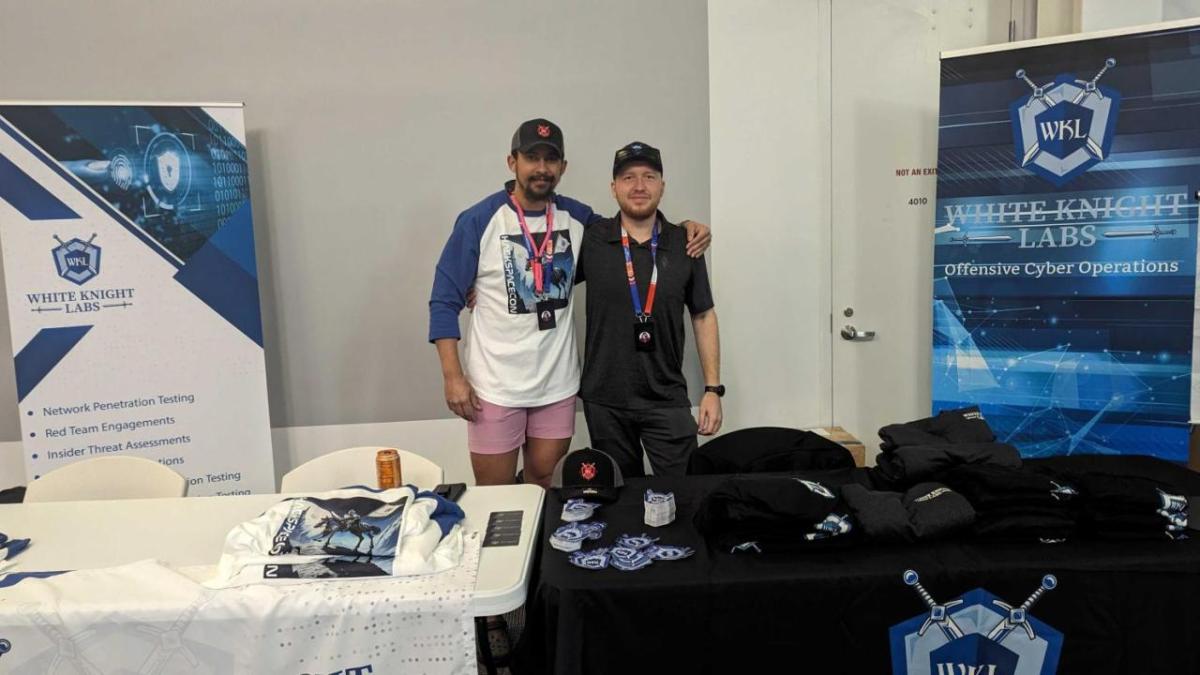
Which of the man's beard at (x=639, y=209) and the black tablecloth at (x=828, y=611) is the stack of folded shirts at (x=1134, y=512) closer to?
the black tablecloth at (x=828, y=611)

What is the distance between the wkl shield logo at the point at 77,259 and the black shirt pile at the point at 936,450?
288 cm

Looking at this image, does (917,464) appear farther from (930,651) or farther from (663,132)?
(663,132)

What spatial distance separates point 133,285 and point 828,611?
275cm

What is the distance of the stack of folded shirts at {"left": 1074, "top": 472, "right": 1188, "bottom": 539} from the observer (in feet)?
4.79

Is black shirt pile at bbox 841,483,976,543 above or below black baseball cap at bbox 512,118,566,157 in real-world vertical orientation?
below

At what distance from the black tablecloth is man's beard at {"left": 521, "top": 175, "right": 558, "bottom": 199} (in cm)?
131

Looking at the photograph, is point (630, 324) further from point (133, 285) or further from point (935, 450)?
point (133, 285)

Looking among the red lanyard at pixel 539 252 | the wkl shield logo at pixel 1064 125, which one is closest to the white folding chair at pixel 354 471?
the red lanyard at pixel 539 252

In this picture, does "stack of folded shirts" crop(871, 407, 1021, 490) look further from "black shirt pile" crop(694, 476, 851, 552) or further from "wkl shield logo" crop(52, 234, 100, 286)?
"wkl shield logo" crop(52, 234, 100, 286)

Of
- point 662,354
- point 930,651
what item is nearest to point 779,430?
point 662,354

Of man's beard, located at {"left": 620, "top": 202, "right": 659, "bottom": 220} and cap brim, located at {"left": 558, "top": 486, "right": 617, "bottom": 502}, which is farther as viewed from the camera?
man's beard, located at {"left": 620, "top": 202, "right": 659, "bottom": 220}

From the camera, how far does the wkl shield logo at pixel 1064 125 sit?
265cm

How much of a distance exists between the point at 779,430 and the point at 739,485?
0.68 metres

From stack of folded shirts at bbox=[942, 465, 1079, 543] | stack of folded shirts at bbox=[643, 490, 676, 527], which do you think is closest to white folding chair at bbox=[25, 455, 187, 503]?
stack of folded shirts at bbox=[643, 490, 676, 527]
